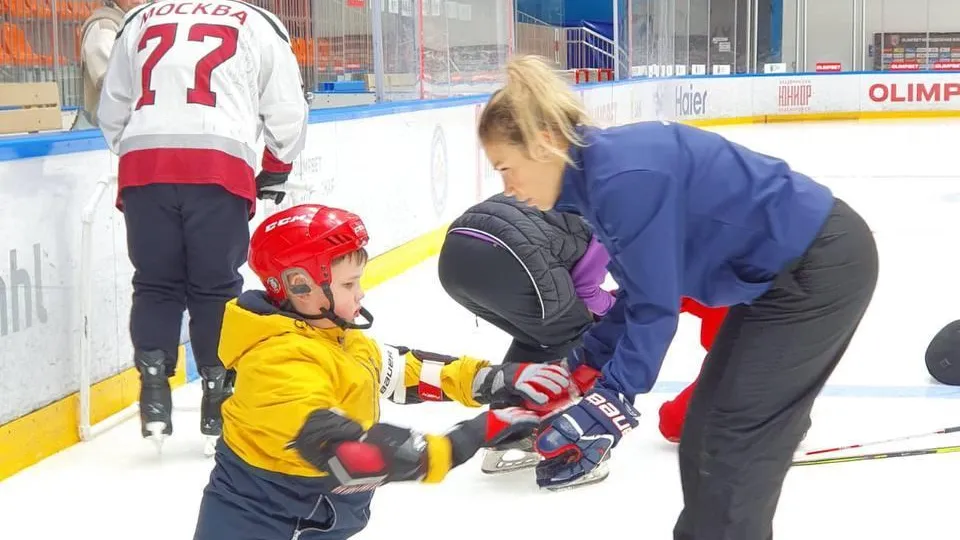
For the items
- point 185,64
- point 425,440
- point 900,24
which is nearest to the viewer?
point 425,440

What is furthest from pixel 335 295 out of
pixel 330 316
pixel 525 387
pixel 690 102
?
pixel 690 102

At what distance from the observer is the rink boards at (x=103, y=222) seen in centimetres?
333

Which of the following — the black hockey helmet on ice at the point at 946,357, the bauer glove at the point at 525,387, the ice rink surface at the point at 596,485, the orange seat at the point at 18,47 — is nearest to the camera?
the bauer glove at the point at 525,387

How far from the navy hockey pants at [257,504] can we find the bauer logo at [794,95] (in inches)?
665

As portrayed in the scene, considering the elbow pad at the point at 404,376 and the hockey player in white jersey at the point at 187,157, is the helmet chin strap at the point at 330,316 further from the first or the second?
the hockey player in white jersey at the point at 187,157

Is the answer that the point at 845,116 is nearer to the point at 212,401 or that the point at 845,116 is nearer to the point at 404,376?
the point at 212,401

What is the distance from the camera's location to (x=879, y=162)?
11.7 meters

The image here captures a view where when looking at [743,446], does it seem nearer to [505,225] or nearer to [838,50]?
[505,225]

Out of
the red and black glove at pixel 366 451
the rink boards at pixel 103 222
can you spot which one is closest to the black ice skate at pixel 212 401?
the rink boards at pixel 103 222

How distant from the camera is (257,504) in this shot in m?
1.91

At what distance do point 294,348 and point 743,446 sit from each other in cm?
73

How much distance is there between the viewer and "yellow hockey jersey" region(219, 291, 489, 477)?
177 centimetres

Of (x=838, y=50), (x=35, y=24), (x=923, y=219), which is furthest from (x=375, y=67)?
(x=838, y=50)

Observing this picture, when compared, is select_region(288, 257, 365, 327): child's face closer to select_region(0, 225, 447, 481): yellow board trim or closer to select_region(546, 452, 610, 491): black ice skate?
select_region(546, 452, 610, 491): black ice skate
